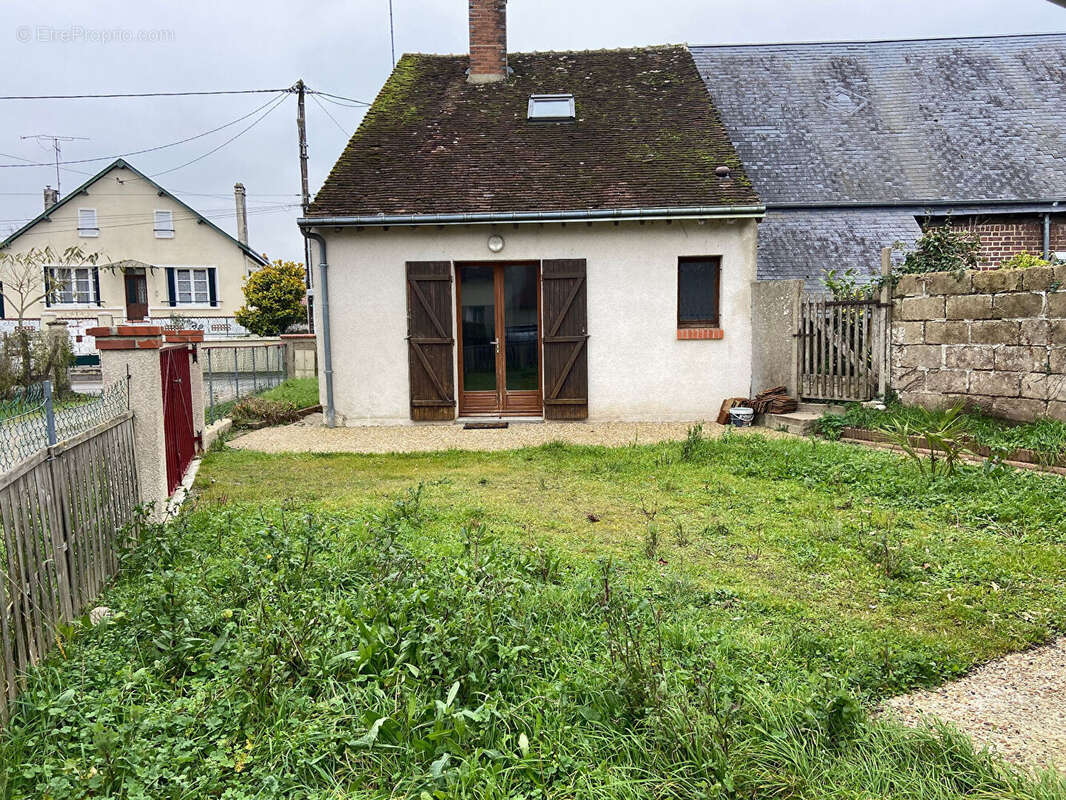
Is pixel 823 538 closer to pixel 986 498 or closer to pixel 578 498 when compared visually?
pixel 986 498

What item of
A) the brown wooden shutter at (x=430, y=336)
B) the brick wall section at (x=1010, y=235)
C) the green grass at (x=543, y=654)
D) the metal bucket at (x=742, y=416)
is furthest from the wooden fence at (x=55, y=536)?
the brick wall section at (x=1010, y=235)

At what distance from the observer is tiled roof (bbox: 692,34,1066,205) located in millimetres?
13414

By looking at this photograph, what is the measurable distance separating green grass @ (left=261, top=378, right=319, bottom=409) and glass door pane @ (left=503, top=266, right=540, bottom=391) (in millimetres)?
3798

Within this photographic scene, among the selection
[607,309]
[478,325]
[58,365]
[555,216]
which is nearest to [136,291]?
[58,365]

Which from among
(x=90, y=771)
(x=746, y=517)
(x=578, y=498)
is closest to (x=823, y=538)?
(x=746, y=517)

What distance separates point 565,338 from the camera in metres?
10.9

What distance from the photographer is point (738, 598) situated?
149 inches

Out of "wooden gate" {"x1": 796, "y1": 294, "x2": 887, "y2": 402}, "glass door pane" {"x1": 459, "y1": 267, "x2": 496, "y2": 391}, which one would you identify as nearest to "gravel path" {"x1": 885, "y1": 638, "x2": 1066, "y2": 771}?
"wooden gate" {"x1": 796, "y1": 294, "x2": 887, "y2": 402}

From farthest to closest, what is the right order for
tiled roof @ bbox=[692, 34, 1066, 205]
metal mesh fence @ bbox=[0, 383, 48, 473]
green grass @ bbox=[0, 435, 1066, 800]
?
tiled roof @ bbox=[692, 34, 1066, 205], metal mesh fence @ bbox=[0, 383, 48, 473], green grass @ bbox=[0, 435, 1066, 800]

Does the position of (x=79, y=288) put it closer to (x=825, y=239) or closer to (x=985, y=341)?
(x=825, y=239)

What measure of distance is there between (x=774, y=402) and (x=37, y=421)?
350 inches

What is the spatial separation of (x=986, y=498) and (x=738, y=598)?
2871mm

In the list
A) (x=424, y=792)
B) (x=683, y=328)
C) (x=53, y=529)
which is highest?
(x=683, y=328)

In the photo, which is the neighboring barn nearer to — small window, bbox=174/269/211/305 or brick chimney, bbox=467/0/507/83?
brick chimney, bbox=467/0/507/83
